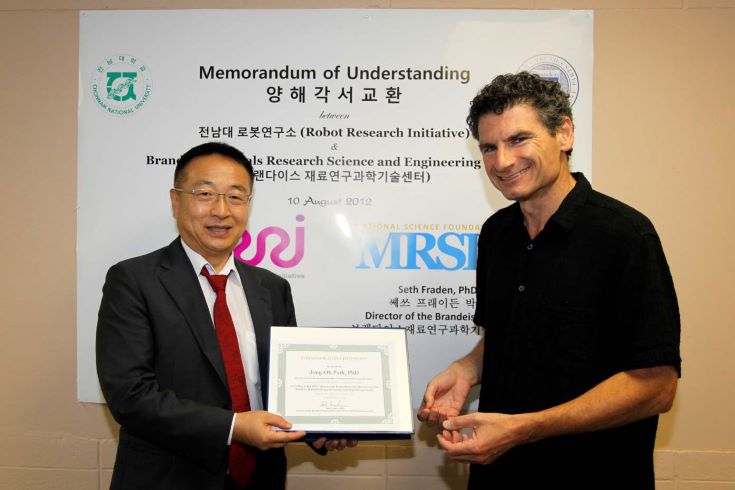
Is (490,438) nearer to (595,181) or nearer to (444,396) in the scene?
(444,396)

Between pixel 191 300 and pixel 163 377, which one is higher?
pixel 191 300

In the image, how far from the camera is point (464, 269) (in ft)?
8.25

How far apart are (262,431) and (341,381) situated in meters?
0.30

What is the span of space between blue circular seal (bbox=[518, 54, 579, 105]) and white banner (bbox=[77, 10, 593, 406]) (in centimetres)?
4

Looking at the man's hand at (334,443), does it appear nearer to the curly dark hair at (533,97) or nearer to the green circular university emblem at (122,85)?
the curly dark hair at (533,97)

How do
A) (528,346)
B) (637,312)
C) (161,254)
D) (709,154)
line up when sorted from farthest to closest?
1. (709,154)
2. (161,254)
3. (528,346)
4. (637,312)

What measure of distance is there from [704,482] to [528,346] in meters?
1.56

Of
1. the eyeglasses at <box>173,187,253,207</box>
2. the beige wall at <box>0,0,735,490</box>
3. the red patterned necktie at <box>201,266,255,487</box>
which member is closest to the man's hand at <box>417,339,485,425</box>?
the red patterned necktie at <box>201,266,255,487</box>

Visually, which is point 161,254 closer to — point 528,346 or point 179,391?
point 179,391

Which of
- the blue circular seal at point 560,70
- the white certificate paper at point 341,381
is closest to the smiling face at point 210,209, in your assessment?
the white certificate paper at point 341,381

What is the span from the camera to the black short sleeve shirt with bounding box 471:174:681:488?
1472 mm

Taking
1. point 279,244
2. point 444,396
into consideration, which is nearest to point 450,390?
point 444,396

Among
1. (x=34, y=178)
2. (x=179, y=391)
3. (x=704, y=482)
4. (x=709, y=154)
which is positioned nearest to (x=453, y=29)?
(x=709, y=154)

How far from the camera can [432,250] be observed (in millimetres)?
2512
